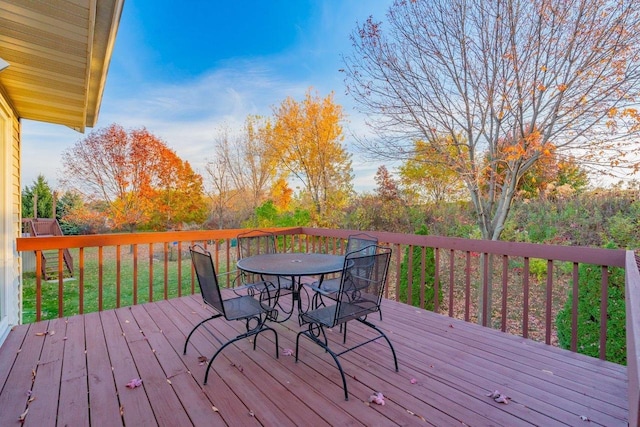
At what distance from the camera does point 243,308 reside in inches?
96.5

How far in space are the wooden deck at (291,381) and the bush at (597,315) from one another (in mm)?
1398

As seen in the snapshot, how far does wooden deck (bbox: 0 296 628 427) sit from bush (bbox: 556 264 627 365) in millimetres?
1398

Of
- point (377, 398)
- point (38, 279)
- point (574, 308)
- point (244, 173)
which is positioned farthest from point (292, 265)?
point (244, 173)

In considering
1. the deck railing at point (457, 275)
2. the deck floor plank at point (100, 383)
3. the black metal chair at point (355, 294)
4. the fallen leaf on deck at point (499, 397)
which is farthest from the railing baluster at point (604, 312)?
the deck floor plank at point (100, 383)

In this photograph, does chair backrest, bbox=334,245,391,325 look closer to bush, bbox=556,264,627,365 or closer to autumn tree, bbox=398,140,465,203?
bush, bbox=556,264,627,365

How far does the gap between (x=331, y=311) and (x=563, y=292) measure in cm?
629

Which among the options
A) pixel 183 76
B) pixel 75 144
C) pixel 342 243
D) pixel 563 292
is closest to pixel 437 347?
pixel 342 243

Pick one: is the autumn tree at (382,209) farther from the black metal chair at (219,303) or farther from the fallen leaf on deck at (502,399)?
the fallen leaf on deck at (502,399)

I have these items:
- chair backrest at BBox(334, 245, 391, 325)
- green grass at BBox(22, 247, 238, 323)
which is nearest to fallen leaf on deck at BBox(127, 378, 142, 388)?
chair backrest at BBox(334, 245, 391, 325)

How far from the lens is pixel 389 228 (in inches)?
341

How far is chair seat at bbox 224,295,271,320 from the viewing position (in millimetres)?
2282

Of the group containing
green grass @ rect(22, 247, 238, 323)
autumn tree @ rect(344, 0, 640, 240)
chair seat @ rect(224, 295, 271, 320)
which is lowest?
green grass @ rect(22, 247, 238, 323)

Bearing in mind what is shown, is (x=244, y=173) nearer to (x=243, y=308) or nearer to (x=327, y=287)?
(x=327, y=287)

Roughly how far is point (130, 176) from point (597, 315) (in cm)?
1228
